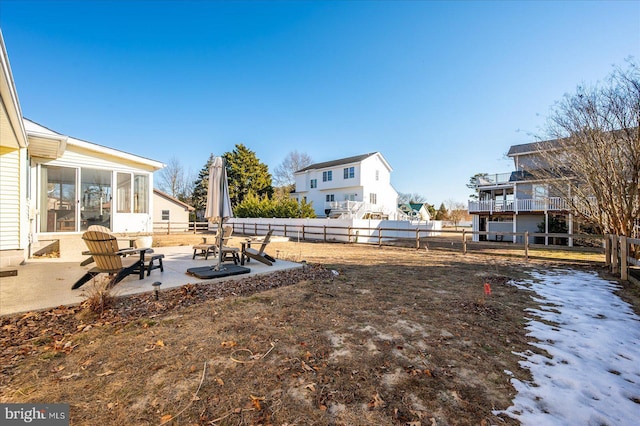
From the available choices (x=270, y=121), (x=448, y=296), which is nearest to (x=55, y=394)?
(x=448, y=296)

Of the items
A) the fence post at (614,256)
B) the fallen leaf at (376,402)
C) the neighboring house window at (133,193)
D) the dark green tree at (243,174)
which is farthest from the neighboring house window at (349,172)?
the fallen leaf at (376,402)

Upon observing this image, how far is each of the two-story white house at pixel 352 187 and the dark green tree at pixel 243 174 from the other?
4.80 meters

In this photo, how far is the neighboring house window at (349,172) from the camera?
92.0 feet

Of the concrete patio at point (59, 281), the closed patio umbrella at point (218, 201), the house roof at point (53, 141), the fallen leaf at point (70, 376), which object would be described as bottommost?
the fallen leaf at point (70, 376)

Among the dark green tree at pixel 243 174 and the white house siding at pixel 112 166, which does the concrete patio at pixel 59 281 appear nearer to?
the white house siding at pixel 112 166

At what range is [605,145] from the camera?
25.1 feet

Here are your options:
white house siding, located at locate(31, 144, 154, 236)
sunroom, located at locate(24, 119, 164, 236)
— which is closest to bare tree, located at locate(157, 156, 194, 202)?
white house siding, located at locate(31, 144, 154, 236)

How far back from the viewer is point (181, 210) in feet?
94.3

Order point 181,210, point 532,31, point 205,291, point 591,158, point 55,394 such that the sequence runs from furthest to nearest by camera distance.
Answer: point 181,210
point 532,31
point 591,158
point 205,291
point 55,394

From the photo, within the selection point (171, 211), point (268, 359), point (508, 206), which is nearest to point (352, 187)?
point (508, 206)

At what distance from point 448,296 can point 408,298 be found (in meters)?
0.84

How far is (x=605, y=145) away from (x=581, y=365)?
8.17 m

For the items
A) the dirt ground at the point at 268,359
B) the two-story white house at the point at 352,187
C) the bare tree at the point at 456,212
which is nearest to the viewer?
the dirt ground at the point at 268,359

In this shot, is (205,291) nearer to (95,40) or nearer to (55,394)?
(55,394)
